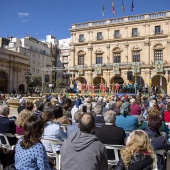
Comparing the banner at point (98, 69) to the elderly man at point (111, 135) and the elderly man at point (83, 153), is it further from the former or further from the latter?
the elderly man at point (83, 153)

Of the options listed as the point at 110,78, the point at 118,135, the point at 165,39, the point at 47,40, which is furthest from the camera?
the point at 47,40

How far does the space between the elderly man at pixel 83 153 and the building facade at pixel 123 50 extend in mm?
33785

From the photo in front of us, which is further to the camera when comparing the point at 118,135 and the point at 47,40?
the point at 47,40

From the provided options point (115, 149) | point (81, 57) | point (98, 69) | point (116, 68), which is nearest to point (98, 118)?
point (115, 149)

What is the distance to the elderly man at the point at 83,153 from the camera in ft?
9.64

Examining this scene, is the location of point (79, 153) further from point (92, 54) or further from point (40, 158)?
point (92, 54)

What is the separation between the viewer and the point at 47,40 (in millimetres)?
71562

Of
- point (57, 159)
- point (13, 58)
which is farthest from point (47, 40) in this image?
point (57, 159)

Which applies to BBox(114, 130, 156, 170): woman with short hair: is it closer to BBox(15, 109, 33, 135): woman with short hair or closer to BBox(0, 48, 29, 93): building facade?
BBox(15, 109, 33, 135): woman with short hair

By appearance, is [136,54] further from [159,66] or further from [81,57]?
[81,57]

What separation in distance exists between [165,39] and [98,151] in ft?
124

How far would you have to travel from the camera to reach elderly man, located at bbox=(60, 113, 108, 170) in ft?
9.64

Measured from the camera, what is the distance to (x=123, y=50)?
40500 mm

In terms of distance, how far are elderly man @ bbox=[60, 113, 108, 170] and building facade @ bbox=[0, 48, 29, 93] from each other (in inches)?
1504
